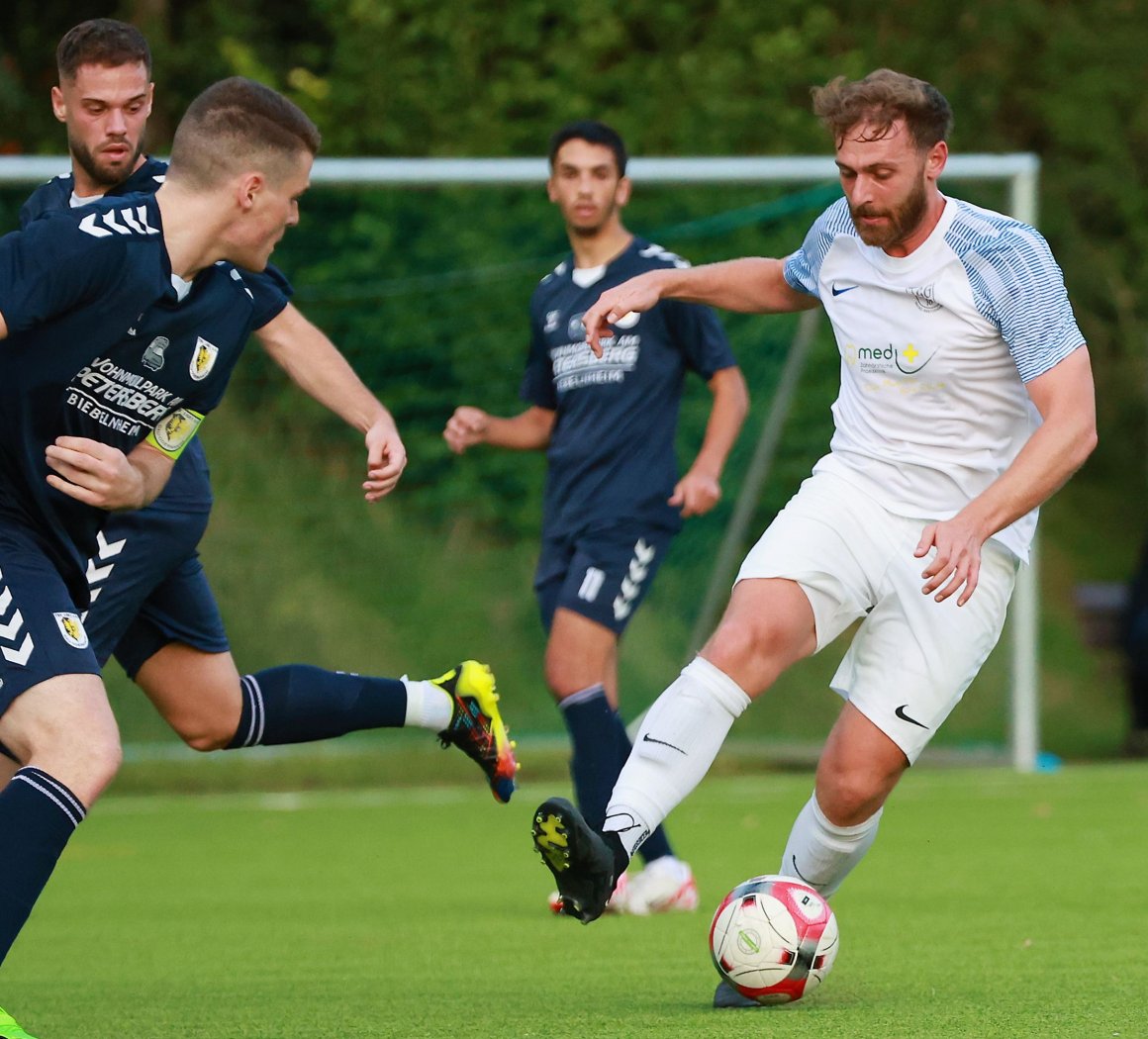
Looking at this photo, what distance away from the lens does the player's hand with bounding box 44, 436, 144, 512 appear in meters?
Result: 4.19

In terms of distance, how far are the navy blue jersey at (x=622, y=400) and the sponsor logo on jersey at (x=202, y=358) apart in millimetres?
2486

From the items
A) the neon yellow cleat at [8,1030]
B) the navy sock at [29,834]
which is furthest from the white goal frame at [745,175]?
the neon yellow cleat at [8,1030]

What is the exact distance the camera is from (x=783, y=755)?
11.9 m

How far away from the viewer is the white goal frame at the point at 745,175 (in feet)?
33.2

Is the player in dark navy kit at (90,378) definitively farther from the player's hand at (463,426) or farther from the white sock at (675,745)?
the player's hand at (463,426)

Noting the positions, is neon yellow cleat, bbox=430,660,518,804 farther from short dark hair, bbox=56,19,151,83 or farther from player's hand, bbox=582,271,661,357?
short dark hair, bbox=56,19,151,83

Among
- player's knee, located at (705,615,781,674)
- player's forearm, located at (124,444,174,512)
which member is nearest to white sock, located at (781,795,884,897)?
player's knee, located at (705,615,781,674)

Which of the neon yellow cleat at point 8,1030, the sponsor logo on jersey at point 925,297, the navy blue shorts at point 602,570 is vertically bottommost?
the navy blue shorts at point 602,570

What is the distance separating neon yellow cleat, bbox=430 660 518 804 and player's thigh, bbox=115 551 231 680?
691mm

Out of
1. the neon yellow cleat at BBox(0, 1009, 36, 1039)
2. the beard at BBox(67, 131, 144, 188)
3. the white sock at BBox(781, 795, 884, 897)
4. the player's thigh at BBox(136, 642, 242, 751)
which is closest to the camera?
the neon yellow cleat at BBox(0, 1009, 36, 1039)

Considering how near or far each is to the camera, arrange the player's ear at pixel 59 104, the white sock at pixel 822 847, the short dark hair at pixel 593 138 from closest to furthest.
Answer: the white sock at pixel 822 847 → the player's ear at pixel 59 104 → the short dark hair at pixel 593 138

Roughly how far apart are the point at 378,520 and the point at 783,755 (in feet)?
8.88

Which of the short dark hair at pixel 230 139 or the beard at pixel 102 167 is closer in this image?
the short dark hair at pixel 230 139

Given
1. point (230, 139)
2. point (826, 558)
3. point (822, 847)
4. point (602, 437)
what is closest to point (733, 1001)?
point (822, 847)
